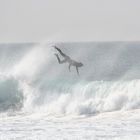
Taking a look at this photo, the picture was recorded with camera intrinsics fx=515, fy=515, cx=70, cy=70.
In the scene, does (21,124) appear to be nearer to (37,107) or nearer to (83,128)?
(83,128)

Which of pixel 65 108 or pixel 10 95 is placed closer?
pixel 65 108

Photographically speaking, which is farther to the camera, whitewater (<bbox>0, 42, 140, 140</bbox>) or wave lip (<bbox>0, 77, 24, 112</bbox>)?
wave lip (<bbox>0, 77, 24, 112</bbox>)

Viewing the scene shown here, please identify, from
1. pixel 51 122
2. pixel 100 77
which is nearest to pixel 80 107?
pixel 51 122

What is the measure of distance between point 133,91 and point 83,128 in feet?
25.8

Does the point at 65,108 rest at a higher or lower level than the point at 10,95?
lower

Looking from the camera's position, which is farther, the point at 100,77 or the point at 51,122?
the point at 100,77

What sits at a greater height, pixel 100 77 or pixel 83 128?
pixel 100 77

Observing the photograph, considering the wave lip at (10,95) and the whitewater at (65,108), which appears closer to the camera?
the whitewater at (65,108)

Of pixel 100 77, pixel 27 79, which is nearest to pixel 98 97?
pixel 27 79

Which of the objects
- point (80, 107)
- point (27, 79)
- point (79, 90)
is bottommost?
point (80, 107)

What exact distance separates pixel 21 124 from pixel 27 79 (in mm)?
13523

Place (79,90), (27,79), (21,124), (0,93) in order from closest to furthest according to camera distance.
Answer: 1. (21,124)
2. (79,90)
3. (0,93)
4. (27,79)

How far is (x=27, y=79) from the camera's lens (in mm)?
35531

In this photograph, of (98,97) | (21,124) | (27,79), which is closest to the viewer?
(21,124)
